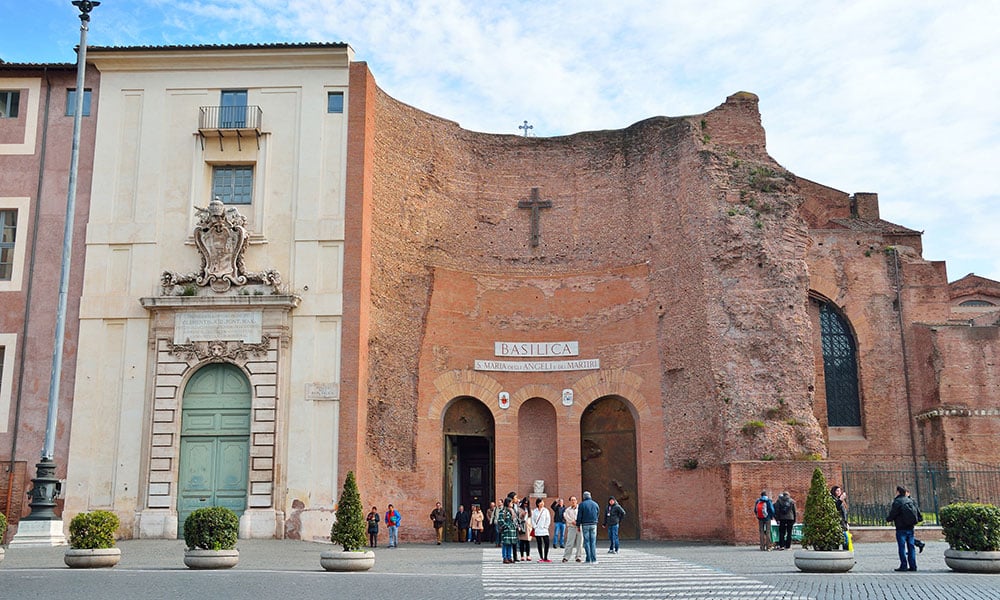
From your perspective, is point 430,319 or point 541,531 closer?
point 541,531

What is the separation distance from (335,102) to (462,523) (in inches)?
486

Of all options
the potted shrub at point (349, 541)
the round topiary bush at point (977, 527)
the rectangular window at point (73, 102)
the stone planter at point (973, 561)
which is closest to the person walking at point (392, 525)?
the potted shrub at point (349, 541)

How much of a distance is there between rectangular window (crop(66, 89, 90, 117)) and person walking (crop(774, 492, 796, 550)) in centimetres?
2096

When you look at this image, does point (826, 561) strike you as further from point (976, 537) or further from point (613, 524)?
point (613, 524)

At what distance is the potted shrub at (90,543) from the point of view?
1538cm

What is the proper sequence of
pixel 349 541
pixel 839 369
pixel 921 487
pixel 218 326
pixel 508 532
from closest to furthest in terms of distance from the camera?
pixel 349 541 < pixel 508 532 < pixel 218 326 < pixel 921 487 < pixel 839 369

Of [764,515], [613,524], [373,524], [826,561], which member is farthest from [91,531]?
[764,515]

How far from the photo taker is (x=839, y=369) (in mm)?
31844

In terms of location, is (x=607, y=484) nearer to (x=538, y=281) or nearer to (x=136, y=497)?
(x=538, y=281)

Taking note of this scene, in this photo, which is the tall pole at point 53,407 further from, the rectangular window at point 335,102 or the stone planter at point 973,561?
the stone planter at point 973,561

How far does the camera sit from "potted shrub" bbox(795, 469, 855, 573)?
14984 mm

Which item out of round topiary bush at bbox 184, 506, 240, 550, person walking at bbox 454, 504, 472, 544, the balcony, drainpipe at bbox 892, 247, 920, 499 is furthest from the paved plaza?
the balcony

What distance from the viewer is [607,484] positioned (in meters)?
27.6

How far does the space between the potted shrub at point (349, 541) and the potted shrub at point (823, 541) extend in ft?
23.8
